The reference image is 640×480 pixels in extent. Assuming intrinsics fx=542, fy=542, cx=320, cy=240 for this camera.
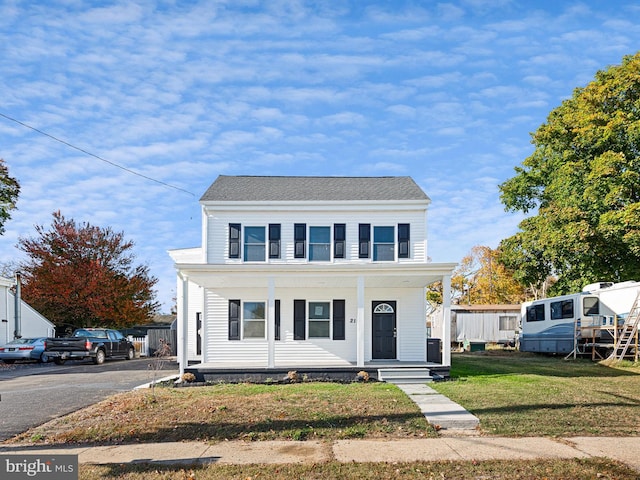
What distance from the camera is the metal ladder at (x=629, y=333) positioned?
20.0 m

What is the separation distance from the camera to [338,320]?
61.5ft

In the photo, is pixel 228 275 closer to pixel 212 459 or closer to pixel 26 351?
pixel 212 459

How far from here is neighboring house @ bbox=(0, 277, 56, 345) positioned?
93.3 ft

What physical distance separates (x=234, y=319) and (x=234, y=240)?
2.79 m

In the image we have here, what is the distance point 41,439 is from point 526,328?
81.6 feet

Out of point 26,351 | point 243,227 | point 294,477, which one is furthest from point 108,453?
point 26,351

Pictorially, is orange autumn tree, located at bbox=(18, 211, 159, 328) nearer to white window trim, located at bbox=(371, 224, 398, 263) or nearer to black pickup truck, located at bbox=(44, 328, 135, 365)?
black pickup truck, located at bbox=(44, 328, 135, 365)

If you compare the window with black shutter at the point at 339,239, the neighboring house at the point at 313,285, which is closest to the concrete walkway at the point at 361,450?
the neighboring house at the point at 313,285

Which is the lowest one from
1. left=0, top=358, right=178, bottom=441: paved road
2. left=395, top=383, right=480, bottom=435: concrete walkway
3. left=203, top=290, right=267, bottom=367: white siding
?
left=0, top=358, right=178, bottom=441: paved road

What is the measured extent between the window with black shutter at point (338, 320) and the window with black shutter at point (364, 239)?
1.85 m

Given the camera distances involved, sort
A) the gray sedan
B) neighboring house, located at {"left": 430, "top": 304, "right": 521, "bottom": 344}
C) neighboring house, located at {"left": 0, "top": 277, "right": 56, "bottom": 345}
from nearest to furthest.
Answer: the gray sedan, neighboring house, located at {"left": 0, "top": 277, "right": 56, "bottom": 345}, neighboring house, located at {"left": 430, "top": 304, "right": 521, "bottom": 344}

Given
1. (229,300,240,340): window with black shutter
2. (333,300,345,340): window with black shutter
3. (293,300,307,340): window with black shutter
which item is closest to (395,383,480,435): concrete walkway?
(333,300,345,340): window with black shutter

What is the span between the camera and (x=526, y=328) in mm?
28516

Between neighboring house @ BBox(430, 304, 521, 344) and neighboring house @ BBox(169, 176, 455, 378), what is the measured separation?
737 inches
